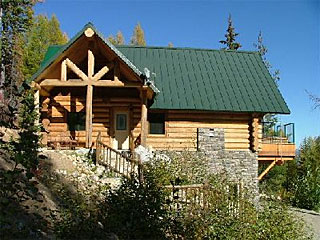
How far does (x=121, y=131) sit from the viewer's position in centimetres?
1870

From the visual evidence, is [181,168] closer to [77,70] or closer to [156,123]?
[156,123]

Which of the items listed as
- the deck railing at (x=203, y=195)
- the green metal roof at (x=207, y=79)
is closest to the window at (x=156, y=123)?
the green metal roof at (x=207, y=79)

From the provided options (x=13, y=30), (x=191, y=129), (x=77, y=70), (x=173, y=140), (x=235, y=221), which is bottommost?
(x=235, y=221)

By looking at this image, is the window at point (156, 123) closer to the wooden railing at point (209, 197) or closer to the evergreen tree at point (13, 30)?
the wooden railing at point (209, 197)

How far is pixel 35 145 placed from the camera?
512cm

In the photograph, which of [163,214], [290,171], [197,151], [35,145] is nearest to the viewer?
[35,145]

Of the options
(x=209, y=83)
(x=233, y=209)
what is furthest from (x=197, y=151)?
(x=233, y=209)

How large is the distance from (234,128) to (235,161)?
1575 mm

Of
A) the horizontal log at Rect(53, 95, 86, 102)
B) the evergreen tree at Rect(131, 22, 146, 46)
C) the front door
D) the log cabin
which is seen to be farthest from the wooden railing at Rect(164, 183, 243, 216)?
the evergreen tree at Rect(131, 22, 146, 46)

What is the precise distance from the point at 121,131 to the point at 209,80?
17.1ft

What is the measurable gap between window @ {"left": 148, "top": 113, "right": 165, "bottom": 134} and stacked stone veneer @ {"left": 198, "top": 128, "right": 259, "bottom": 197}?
1.80 metres

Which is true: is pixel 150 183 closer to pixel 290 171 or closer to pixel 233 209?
pixel 233 209

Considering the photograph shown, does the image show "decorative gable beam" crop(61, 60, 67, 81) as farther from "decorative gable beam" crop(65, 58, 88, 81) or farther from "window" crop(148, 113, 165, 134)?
"window" crop(148, 113, 165, 134)

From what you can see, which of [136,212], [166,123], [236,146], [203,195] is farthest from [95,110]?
[136,212]
